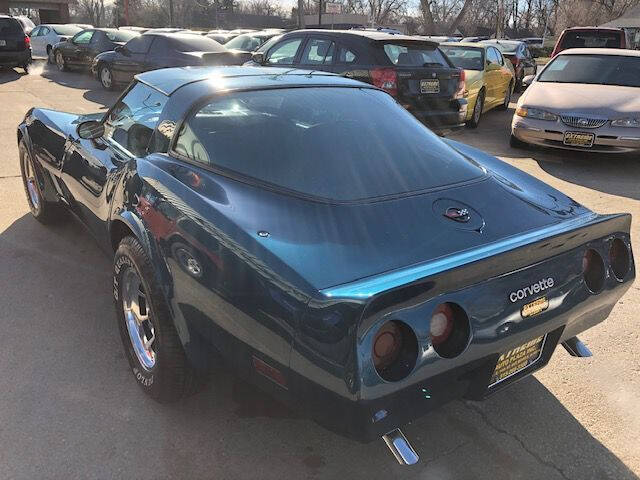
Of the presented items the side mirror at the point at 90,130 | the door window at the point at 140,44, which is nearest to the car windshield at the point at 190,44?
the door window at the point at 140,44

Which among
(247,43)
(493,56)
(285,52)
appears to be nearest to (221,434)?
(285,52)

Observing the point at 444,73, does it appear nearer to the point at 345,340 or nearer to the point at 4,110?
the point at 345,340

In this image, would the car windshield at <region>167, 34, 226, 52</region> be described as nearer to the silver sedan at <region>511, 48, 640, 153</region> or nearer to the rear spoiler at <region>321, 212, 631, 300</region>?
the silver sedan at <region>511, 48, 640, 153</region>

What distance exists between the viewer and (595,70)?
27.1 feet

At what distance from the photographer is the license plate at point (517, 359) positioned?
2074mm

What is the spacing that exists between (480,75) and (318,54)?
3413 millimetres

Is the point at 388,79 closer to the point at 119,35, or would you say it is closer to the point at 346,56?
the point at 346,56

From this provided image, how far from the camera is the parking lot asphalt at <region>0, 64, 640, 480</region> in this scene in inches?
88.0

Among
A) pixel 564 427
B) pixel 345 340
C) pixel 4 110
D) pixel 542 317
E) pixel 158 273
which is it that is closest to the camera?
pixel 345 340

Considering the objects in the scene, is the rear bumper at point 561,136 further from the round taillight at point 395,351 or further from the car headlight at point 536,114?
the round taillight at point 395,351

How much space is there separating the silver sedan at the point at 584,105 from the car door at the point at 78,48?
12753 millimetres

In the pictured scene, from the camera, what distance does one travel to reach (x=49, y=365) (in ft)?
9.23

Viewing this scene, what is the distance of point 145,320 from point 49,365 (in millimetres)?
637

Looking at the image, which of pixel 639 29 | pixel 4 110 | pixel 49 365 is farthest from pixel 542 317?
pixel 639 29
